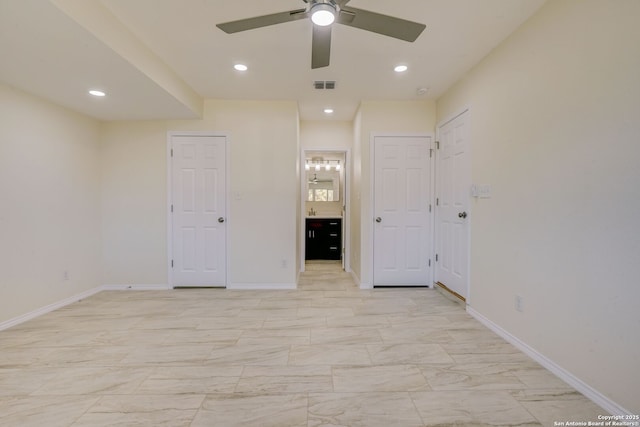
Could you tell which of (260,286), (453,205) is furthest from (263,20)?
(260,286)

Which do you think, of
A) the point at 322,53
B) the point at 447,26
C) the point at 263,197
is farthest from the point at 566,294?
the point at 263,197

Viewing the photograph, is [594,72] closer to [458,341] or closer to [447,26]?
[447,26]

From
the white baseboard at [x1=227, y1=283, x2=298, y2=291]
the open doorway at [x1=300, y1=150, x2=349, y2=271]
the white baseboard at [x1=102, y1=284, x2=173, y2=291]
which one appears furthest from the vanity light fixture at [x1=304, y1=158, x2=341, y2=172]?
the white baseboard at [x1=102, y1=284, x2=173, y2=291]

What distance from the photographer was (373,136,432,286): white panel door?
3711 millimetres

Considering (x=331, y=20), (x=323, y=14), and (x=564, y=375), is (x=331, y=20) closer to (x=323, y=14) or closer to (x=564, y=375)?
(x=323, y=14)

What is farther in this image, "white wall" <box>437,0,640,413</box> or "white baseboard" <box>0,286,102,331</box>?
"white baseboard" <box>0,286,102,331</box>

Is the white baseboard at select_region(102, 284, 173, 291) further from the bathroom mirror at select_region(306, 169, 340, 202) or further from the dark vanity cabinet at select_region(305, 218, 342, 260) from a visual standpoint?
the bathroom mirror at select_region(306, 169, 340, 202)

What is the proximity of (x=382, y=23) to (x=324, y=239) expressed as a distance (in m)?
4.35

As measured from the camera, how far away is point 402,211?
12.2 ft

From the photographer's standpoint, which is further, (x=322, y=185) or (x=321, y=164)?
(x=322, y=185)

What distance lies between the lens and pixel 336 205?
637 centimetres

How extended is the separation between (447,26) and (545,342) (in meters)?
2.46

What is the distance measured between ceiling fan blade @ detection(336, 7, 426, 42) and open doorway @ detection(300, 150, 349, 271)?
3.05 m

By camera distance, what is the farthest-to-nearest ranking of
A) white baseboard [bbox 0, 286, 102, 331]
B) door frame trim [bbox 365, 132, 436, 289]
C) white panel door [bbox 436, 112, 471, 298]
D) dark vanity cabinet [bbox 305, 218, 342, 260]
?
dark vanity cabinet [bbox 305, 218, 342, 260] < door frame trim [bbox 365, 132, 436, 289] < white panel door [bbox 436, 112, 471, 298] < white baseboard [bbox 0, 286, 102, 331]
